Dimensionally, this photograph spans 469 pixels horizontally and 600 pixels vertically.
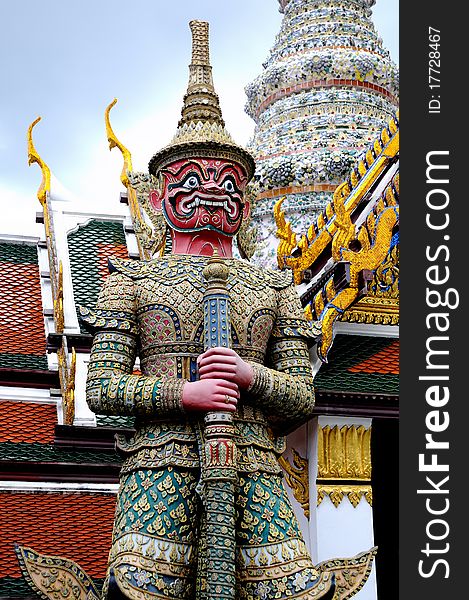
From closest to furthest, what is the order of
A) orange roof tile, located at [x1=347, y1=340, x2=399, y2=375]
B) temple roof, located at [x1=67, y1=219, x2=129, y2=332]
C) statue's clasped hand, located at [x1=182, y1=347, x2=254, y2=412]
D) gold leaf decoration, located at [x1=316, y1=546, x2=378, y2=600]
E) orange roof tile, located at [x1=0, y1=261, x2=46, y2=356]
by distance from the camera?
statue's clasped hand, located at [x1=182, y1=347, x2=254, y2=412]
gold leaf decoration, located at [x1=316, y1=546, x2=378, y2=600]
orange roof tile, located at [x1=347, y1=340, x2=399, y2=375]
orange roof tile, located at [x1=0, y1=261, x2=46, y2=356]
temple roof, located at [x1=67, y1=219, x2=129, y2=332]

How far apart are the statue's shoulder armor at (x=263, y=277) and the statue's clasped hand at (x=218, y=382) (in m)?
0.47

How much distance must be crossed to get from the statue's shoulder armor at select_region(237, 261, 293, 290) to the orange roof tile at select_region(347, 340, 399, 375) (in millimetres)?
1532

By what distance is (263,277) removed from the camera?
3850 millimetres

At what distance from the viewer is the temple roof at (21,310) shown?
5.69m

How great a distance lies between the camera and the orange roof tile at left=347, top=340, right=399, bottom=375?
5.34 m

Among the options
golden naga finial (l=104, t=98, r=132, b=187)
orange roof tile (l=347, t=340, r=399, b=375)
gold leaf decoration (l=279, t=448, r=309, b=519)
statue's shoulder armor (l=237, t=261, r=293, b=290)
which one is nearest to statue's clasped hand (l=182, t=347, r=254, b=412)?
statue's shoulder armor (l=237, t=261, r=293, b=290)

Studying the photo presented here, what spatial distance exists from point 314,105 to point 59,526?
7566mm

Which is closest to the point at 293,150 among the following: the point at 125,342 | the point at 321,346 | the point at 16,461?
the point at 321,346

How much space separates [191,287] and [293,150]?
289 inches

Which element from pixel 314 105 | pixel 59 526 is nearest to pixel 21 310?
pixel 59 526

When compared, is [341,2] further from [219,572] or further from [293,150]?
[219,572]

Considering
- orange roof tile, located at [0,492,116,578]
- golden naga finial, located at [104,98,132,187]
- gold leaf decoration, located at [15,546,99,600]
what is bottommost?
gold leaf decoration, located at [15,546,99,600]

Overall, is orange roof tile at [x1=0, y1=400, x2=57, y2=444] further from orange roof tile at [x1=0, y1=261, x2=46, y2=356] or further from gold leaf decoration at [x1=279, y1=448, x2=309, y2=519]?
gold leaf decoration at [x1=279, y1=448, x2=309, y2=519]

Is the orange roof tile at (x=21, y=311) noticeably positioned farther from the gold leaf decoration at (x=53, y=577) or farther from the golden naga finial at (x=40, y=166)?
the gold leaf decoration at (x=53, y=577)
